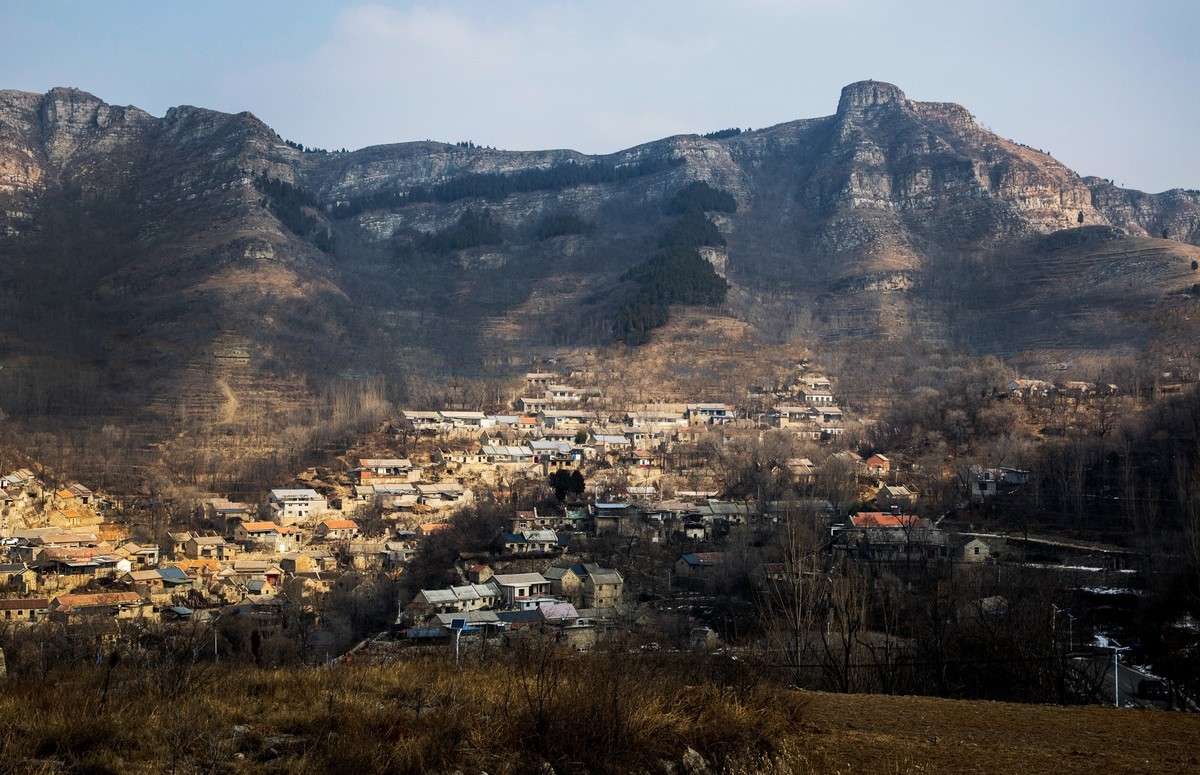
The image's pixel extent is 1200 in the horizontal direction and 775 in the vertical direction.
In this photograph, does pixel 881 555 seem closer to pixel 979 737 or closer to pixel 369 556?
pixel 369 556

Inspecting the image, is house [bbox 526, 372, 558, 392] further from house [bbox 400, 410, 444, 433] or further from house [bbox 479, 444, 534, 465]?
house [bbox 479, 444, 534, 465]

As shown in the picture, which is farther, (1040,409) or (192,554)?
(1040,409)

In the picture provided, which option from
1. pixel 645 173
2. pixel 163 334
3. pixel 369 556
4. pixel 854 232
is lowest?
pixel 369 556

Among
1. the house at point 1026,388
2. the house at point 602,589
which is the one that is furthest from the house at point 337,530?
the house at point 1026,388

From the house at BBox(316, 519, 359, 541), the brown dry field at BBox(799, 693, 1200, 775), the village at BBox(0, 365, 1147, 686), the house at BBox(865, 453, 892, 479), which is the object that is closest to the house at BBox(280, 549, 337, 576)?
the village at BBox(0, 365, 1147, 686)

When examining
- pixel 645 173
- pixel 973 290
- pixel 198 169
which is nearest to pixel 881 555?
pixel 973 290

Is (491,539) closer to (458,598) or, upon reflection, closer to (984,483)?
(458,598)

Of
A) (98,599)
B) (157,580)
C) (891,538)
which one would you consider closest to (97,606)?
(98,599)
